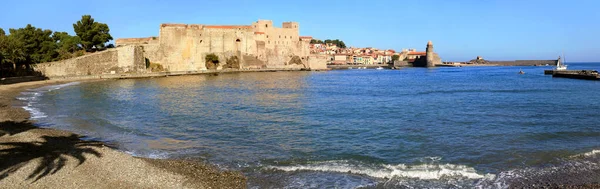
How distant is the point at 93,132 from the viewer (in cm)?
1169

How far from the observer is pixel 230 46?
5638 centimetres

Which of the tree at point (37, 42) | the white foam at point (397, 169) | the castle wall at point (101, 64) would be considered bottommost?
the white foam at point (397, 169)

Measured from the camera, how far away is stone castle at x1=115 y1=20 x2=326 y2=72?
4956 cm

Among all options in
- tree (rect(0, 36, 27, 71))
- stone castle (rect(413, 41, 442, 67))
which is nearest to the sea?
tree (rect(0, 36, 27, 71))

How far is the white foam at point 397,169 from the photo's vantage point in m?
7.30

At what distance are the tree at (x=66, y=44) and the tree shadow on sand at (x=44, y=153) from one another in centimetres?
3280

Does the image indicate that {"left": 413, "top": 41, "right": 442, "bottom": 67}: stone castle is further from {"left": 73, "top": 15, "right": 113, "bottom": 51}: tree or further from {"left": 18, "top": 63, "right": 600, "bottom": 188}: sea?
{"left": 18, "top": 63, "right": 600, "bottom": 188}: sea

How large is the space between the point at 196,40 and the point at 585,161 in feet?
159

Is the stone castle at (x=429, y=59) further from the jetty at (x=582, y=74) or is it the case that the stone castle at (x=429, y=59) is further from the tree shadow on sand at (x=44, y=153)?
the tree shadow on sand at (x=44, y=153)

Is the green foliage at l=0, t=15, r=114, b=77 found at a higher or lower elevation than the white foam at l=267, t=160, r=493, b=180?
higher

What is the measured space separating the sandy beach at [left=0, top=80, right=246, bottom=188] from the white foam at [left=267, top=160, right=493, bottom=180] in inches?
56.6

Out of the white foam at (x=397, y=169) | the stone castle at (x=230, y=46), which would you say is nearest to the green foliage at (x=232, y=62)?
the stone castle at (x=230, y=46)

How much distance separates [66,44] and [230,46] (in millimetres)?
18975

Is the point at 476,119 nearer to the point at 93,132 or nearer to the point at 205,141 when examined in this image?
the point at 205,141
